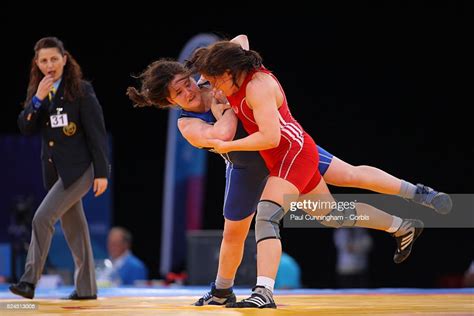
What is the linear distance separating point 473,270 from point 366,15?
4.09 m

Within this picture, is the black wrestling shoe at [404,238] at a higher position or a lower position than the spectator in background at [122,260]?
higher

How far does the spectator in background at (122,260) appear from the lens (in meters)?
7.32

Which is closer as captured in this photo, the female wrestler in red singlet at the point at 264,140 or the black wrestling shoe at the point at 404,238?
the female wrestler in red singlet at the point at 264,140

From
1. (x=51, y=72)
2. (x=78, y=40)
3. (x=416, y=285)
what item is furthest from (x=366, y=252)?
(x=51, y=72)

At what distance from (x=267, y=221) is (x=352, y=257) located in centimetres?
680

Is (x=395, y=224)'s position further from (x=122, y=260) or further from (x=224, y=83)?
(x=122, y=260)

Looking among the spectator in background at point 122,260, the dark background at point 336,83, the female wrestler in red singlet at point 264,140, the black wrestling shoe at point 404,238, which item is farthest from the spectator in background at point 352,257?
the female wrestler in red singlet at point 264,140

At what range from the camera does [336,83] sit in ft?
33.7

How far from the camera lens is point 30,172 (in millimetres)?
7719

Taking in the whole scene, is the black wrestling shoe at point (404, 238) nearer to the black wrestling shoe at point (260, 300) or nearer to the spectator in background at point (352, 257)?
the black wrestling shoe at point (260, 300)

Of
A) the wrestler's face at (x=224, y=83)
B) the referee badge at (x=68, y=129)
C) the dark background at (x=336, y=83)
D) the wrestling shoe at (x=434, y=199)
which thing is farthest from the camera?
the dark background at (x=336, y=83)

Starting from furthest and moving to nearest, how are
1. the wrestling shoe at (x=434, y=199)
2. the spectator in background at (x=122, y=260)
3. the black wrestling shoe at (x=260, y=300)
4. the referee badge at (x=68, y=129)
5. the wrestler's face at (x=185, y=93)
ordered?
1. the spectator in background at (x=122, y=260)
2. the referee badge at (x=68, y=129)
3. the wrestling shoe at (x=434, y=199)
4. the wrestler's face at (x=185, y=93)
5. the black wrestling shoe at (x=260, y=300)

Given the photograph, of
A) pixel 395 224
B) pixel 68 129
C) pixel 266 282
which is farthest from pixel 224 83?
pixel 68 129

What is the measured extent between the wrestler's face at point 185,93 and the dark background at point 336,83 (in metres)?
6.16
